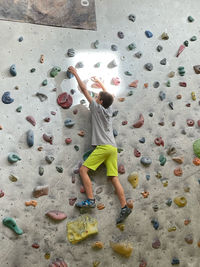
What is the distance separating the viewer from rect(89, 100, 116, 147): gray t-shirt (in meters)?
2.54

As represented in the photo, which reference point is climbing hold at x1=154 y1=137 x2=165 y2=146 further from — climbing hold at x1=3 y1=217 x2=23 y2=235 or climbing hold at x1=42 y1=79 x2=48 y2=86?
climbing hold at x1=3 y1=217 x2=23 y2=235

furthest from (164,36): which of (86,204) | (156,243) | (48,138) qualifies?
(156,243)

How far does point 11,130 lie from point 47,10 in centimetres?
108

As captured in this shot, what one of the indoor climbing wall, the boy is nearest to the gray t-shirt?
the boy

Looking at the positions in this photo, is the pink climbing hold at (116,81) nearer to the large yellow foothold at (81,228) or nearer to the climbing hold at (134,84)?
the climbing hold at (134,84)

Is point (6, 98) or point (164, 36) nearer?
point (6, 98)

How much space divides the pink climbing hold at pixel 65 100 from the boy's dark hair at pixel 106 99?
0.26 m

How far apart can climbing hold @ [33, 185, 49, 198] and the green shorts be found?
13.3 inches

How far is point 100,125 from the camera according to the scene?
256cm

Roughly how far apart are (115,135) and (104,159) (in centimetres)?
27

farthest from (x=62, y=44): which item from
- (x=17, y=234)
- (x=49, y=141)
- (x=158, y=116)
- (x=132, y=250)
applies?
(x=132, y=250)

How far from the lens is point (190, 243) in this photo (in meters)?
2.71

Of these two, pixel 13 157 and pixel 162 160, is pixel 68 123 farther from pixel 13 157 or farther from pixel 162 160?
pixel 162 160

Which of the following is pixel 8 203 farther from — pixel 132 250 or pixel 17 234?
pixel 132 250
